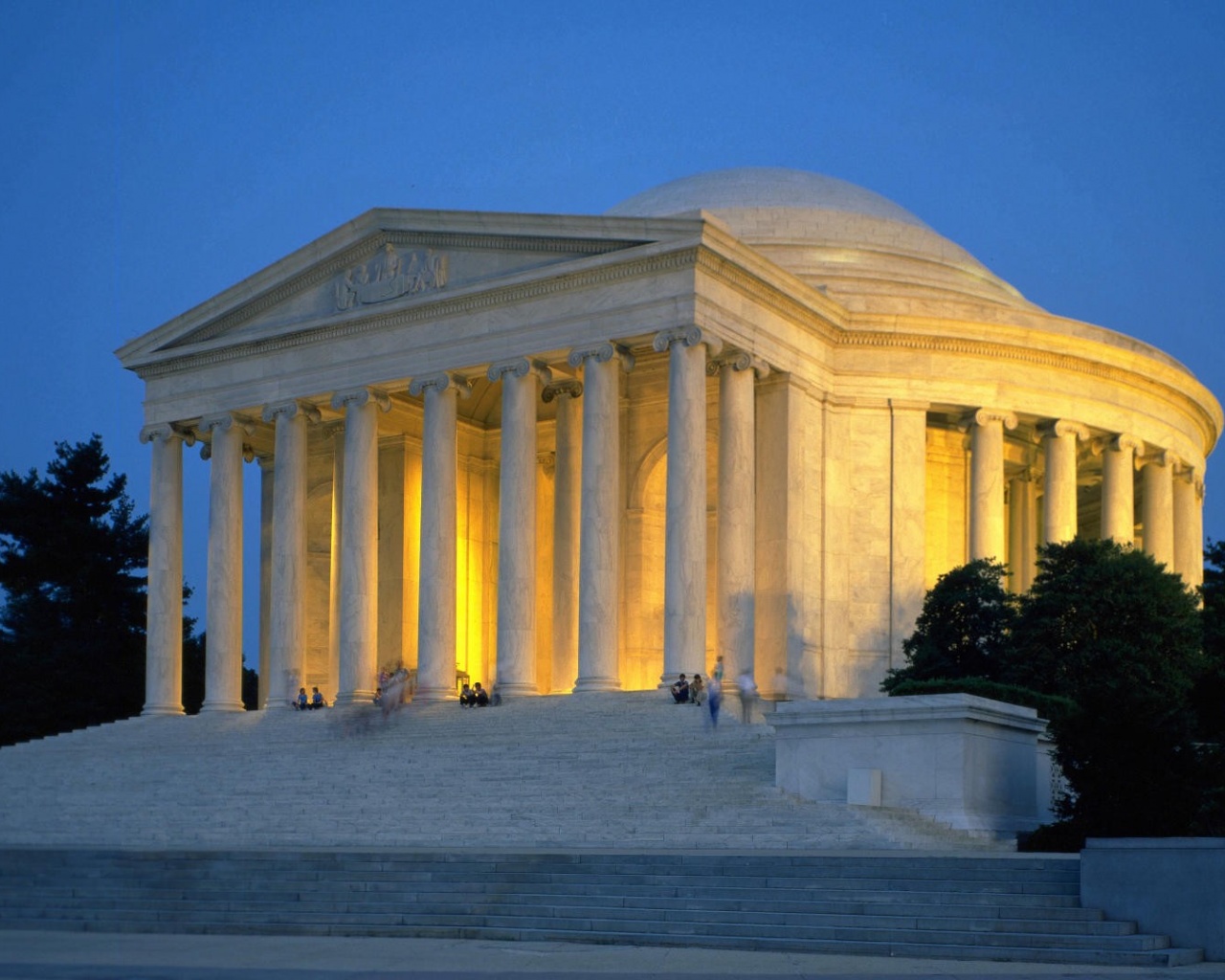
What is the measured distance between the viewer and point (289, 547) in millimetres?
56312

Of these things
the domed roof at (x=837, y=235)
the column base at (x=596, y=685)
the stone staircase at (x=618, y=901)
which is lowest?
the stone staircase at (x=618, y=901)

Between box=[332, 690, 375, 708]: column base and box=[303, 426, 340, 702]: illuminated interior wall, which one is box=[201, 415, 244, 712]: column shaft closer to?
box=[303, 426, 340, 702]: illuminated interior wall

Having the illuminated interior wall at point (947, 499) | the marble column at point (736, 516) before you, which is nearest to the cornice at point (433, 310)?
the marble column at point (736, 516)

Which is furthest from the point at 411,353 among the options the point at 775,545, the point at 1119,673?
the point at 1119,673

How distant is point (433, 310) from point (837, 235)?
56.2ft

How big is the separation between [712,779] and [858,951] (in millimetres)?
12294

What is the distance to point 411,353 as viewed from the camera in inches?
2121

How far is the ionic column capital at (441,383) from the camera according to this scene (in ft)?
174

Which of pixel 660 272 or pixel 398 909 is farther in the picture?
pixel 660 272

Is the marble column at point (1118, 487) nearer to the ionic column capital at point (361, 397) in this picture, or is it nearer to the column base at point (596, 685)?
the column base at point (596, 685)

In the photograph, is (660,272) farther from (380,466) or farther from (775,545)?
(380,466)

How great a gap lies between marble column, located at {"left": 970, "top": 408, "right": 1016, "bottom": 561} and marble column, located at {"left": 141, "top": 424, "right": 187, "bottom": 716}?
26239mm

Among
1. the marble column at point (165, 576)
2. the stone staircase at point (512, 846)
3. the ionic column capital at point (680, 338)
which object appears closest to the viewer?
the stone staircase at point (512, 846)

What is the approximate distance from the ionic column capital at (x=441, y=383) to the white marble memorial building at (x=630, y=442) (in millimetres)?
109
